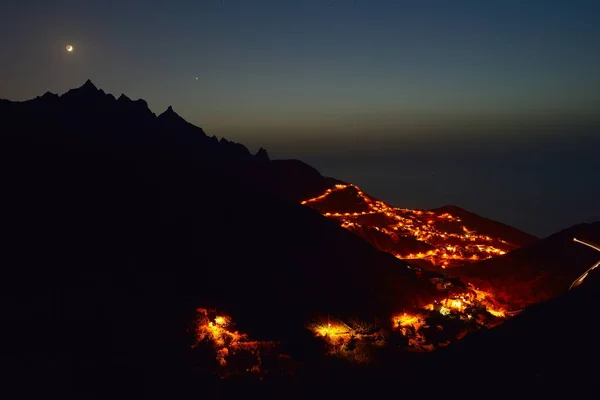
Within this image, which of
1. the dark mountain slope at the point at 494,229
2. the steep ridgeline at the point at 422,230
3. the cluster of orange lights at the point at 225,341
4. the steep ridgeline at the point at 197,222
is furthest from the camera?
the dark mountain slope at the point at 494,229

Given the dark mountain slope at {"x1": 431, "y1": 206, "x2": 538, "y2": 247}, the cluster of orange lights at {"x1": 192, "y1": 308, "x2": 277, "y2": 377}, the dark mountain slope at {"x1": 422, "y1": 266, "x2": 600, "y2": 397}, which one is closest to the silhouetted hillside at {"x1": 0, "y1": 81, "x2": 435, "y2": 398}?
the cluster of orange lights at {"x1": 192, "y1": 308, "x2": 277, "y2": 377}

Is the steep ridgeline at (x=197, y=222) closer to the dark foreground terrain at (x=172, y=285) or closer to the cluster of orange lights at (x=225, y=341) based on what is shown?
the dark foreground terrain at (x=172, y=285)

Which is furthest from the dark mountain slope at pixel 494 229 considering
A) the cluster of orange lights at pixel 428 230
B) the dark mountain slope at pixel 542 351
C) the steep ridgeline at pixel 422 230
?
the dark mountain slope at pixel 542 351

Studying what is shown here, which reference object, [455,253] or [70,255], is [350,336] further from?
[455,253]

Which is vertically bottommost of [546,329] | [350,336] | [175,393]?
[175,393]

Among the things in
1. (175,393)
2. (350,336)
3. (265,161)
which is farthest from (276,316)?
(265,161)

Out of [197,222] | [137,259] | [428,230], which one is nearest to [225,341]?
[137,259]
